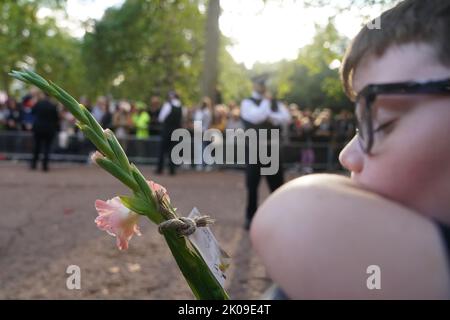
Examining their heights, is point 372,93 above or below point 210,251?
above

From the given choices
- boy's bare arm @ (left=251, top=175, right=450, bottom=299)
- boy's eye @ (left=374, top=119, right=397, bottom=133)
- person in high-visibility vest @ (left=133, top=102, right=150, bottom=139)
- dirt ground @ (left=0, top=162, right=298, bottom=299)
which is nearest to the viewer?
boy's bare arm @ (left=251, top=175, right=450, bottom=299)

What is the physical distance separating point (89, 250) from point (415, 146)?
14.3ft

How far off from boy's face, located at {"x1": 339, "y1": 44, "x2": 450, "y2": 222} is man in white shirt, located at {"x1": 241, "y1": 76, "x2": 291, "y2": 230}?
14.2ft

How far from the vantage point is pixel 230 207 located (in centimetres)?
716

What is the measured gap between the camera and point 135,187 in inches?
30.7

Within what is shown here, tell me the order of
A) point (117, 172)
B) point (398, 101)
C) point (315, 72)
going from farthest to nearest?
point (315, 72)
point (117, 172)
point (398, 101)

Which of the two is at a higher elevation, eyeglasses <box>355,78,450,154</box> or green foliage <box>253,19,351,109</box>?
green foliage <box>253,19,351,109</box>

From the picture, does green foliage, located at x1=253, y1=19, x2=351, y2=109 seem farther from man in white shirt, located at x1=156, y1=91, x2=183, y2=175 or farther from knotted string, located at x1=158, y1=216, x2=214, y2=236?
man in white shirt, located at x1=156, y1=91, x2=183, y2=175

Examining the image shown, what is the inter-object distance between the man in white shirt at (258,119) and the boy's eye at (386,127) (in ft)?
14.2

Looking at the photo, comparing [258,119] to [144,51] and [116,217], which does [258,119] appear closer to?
[116,217]

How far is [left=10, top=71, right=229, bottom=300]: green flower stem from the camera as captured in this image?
2.48 ft

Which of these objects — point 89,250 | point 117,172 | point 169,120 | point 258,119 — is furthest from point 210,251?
point 169,120

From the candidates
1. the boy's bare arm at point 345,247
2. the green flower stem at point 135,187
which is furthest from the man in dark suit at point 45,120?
the boy's bare arm at point 345,247

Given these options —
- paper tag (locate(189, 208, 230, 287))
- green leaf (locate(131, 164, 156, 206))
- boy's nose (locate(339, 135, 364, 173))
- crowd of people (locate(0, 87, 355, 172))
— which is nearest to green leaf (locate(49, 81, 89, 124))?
green leaf (locate(131, 164, 156, 206))
